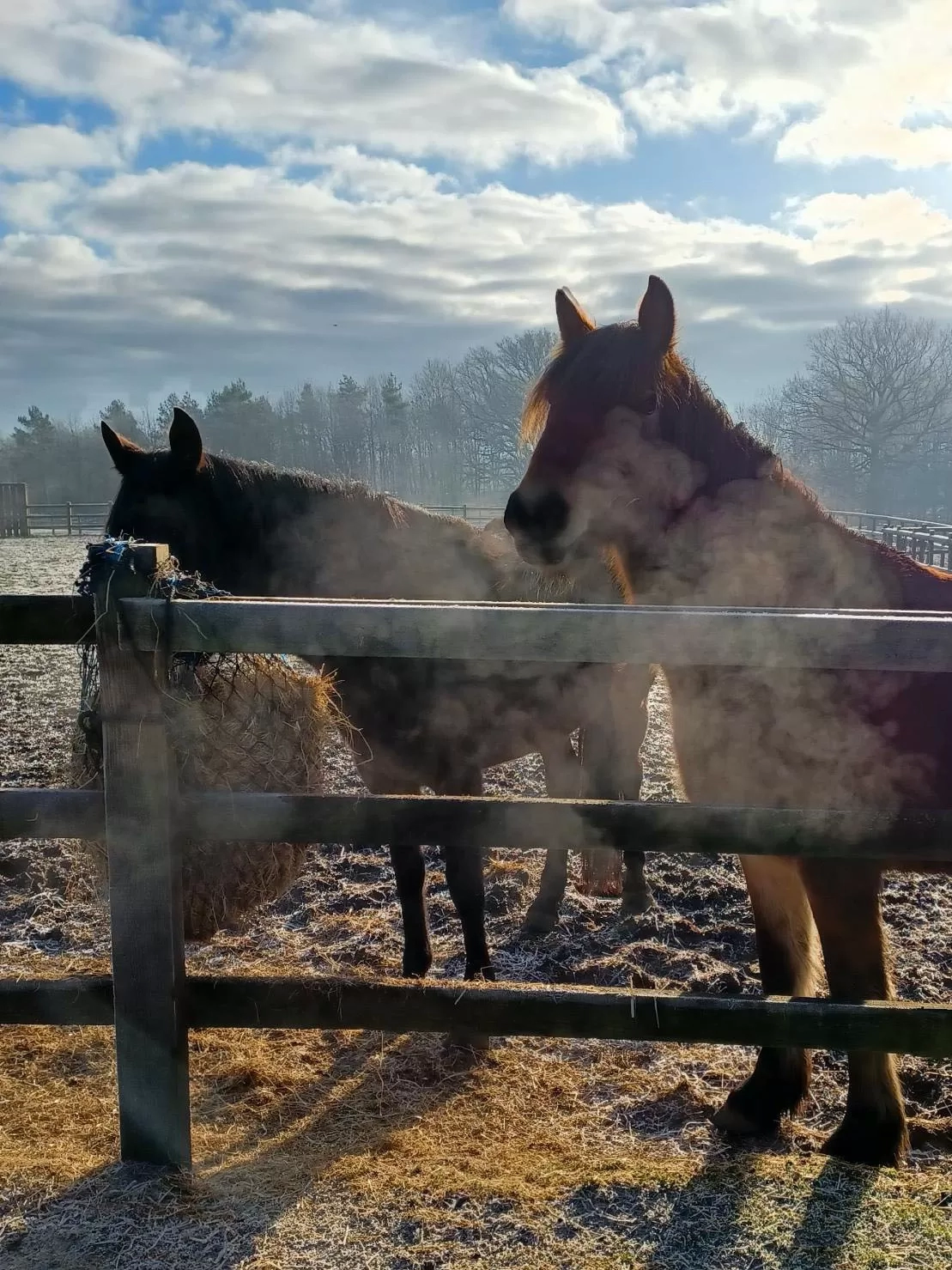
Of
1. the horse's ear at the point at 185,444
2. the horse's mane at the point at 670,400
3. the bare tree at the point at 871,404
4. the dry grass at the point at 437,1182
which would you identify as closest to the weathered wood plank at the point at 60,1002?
the dry grass at the point at 437,1182

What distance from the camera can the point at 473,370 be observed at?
48.6m

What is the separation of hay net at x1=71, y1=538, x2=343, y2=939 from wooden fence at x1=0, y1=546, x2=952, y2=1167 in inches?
2.2

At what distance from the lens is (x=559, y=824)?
7.27ft

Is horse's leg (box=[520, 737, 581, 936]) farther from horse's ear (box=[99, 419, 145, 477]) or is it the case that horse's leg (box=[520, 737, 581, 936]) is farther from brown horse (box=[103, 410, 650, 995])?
horse's ear (box=[99, 419, 145, 477])

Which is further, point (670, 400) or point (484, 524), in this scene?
point (484, 524)

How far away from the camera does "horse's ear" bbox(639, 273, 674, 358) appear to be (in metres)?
2.71

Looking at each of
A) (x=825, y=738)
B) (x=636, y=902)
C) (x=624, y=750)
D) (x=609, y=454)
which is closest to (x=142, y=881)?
(x=609, y=454)

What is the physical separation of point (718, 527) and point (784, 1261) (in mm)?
1991

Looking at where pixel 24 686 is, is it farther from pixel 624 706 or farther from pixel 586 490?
pixel 586 490

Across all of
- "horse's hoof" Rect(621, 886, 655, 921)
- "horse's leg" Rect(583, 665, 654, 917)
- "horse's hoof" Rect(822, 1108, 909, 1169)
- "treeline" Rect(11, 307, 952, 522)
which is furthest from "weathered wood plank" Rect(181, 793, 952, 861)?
"treeline" Rect(11, 307, 952, 522)

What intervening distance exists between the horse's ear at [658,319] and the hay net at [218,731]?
1521 mm

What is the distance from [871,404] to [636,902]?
40784 millimetres

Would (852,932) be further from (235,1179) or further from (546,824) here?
(235,1179)

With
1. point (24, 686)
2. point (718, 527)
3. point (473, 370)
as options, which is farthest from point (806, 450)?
point (718, 527)
